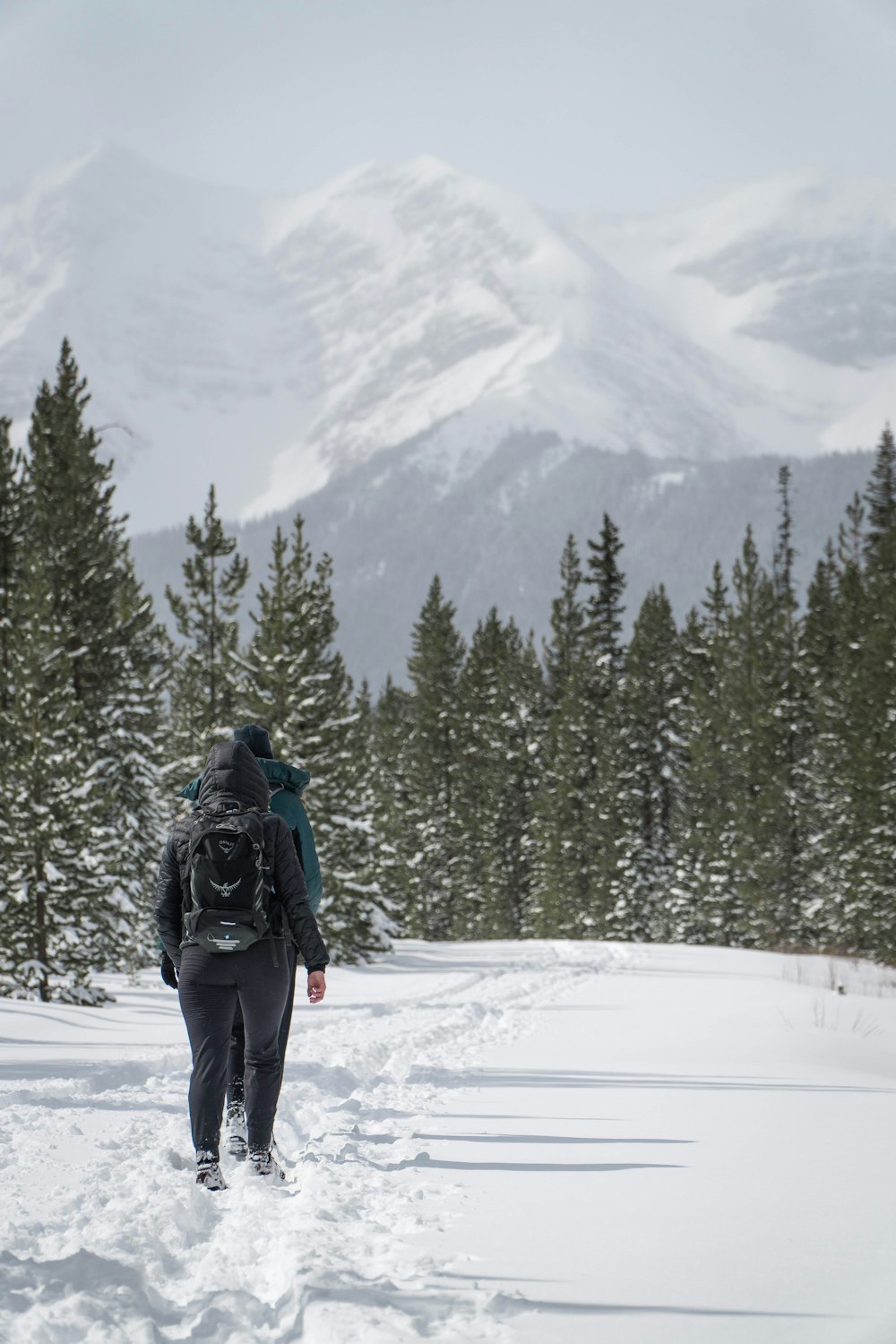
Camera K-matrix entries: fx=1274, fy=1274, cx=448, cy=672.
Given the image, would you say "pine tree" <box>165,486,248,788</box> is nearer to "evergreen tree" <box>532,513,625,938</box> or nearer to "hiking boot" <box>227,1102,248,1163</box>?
"evergreen tree" <box>532,513,625,938</box>

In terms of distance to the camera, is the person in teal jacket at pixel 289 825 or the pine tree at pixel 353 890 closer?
the person in teal jacket at pixel 289 825

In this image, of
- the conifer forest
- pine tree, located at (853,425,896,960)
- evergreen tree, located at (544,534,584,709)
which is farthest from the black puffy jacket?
evergreen tree, located at (544,534,584,709)

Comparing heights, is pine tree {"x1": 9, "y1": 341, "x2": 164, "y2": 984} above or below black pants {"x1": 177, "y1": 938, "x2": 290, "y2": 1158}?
above

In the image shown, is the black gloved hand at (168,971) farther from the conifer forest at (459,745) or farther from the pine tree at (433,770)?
the pine tree at (433,770)

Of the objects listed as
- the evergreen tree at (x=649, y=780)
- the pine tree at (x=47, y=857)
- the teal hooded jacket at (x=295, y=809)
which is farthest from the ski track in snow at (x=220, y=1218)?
the evergreen tree at (x=649, y=780)

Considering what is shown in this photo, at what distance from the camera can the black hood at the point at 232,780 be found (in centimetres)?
604

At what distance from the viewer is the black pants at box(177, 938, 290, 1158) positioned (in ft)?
19.1

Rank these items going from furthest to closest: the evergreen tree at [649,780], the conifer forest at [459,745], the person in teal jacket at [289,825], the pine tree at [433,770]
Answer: the pine tree at [433,770] → the evergreen tree at [649,780] → the conifer forest at [459,745] → the person in teal jacket at [289,825]

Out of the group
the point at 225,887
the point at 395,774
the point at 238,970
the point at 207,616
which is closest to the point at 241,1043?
the point at 238,970

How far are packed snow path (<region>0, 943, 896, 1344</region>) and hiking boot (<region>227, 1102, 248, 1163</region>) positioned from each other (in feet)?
0.77

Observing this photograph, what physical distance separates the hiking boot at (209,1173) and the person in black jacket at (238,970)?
0.11 feet

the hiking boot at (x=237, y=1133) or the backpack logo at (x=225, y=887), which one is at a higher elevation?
the backpack logo at (x=225, y=887)

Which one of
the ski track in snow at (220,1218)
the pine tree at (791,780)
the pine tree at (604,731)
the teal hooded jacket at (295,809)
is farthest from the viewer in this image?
the pine tree at (604,731)

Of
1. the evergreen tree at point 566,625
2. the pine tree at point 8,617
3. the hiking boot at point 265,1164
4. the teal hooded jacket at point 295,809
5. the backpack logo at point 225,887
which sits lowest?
the hiking boot at point 265,1164
